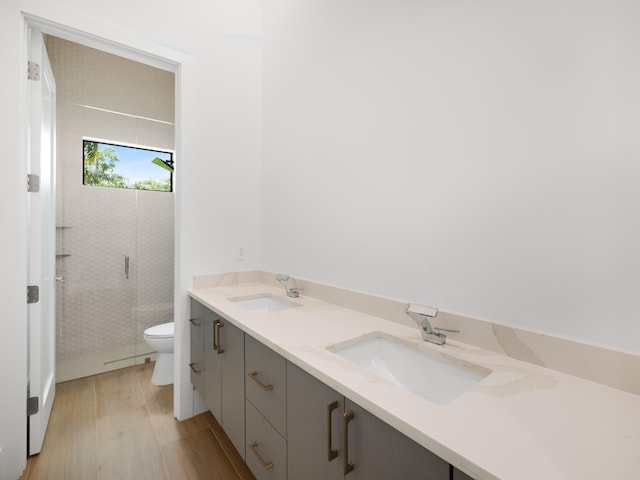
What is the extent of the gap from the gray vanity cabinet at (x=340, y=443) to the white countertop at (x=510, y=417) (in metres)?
0.05

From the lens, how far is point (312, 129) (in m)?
1.81

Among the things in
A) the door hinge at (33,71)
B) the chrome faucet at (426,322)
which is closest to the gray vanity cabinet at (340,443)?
the chrome faucet at (426,322)

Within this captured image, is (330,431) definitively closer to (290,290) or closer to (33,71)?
(290,290)

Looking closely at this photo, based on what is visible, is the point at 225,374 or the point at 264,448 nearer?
the point at 264,448

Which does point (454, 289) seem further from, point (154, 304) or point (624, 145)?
point (154, 304)

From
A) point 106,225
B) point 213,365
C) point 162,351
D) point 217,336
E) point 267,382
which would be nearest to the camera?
point 267,382

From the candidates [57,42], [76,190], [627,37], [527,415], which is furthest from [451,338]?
[57,42]

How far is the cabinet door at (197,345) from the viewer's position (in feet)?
5.99

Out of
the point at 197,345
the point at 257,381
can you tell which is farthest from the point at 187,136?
the point at 257,381

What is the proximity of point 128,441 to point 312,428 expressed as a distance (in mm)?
1515

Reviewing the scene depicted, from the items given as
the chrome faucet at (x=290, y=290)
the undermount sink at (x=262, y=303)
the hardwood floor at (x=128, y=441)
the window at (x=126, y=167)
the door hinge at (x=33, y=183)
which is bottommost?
the hardwood floor at (x=128, y=441)

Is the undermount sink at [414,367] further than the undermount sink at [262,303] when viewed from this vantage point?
No

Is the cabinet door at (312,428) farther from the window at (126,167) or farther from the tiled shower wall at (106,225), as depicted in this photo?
the window at (126,167)

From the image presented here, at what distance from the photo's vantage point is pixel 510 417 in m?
0.67
